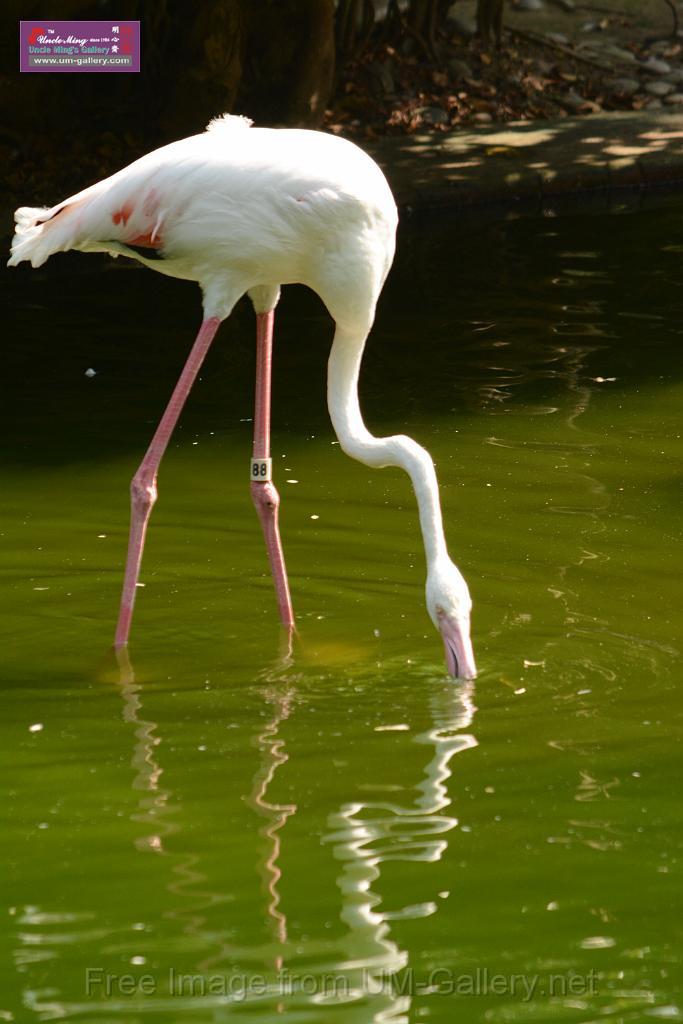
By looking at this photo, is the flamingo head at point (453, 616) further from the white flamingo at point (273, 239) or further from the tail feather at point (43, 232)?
the tail feather at point (43, 232)

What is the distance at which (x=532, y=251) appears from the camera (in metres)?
12.3

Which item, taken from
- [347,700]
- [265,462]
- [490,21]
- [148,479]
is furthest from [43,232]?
[490,21]

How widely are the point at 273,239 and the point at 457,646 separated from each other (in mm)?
1458

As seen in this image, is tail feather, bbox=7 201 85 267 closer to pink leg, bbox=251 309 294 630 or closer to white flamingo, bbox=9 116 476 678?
white flamingo, bbox=9 116 476 678

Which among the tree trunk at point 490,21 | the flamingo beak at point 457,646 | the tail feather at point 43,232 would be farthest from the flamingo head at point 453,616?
the tree trunk at point 490,21

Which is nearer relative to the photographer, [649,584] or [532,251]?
[649,584]

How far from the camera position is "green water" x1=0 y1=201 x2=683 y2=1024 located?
3.56 metres

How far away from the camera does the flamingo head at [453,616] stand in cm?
517

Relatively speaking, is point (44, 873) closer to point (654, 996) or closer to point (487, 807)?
point (487, 807)

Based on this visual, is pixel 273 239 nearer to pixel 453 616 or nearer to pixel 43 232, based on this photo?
pixel 43 232

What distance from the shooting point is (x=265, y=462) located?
6367 mm

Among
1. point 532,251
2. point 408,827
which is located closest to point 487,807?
point 408,827

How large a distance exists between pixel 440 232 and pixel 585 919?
9.97 meters

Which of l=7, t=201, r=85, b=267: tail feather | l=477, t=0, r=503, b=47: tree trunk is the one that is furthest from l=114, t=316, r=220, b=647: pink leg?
l=477, t=0, r=503, b=47: tree trunk
